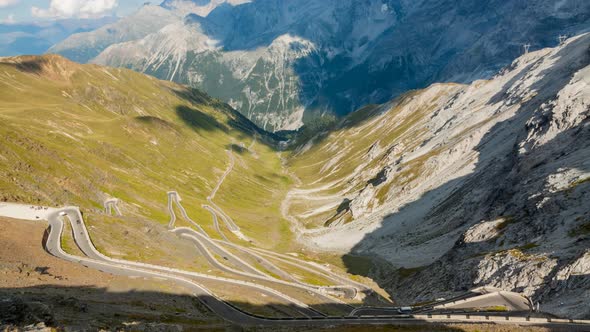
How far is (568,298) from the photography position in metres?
57.4

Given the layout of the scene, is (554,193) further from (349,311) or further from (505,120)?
(505,120)

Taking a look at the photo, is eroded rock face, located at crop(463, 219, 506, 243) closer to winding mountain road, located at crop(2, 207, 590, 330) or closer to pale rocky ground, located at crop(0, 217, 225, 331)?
winding mountain road, located at crop(2, 207, 590, 330)

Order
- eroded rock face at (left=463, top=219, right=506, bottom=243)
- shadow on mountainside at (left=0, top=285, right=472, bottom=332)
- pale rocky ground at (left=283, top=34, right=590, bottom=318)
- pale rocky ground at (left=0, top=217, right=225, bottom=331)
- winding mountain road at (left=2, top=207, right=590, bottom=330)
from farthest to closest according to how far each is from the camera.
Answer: eroded rock face at (left=463, top=219, right=506, bottom=243)
pale rocky ground at (left=283, top=34, right=590, bottom=318)
winding mountain road at (left=2, top=207, right=590, bottom=330)
pale rocky ground at (left=0, top=217, right=225, bottom=331)
shadow on mountainside at (left=0, top=285, right=472, bottom=332)

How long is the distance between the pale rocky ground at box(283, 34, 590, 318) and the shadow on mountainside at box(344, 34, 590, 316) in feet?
1.06

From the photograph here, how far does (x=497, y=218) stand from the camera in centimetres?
9881

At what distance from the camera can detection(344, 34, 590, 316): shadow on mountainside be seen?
74875 millimetres

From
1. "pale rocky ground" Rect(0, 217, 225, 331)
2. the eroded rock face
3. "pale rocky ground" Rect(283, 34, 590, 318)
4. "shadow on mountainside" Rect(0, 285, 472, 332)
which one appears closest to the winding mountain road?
"shadow on mountainside" Rect(0, 285, 472, 332)

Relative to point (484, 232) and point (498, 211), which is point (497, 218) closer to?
point (498, 211)

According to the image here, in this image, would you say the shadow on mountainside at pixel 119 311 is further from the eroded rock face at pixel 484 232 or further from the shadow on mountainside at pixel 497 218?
the eroded rock face at pixel 484 232

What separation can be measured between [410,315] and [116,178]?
122 meters

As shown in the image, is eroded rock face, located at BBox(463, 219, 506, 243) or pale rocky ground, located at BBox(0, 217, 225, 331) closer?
pale rocky ground, located at BBox(0, 217, 225, 331)

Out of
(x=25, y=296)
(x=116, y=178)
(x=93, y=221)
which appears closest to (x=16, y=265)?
(x=25, y=296)

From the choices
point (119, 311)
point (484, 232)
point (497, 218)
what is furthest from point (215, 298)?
point (497, 218)

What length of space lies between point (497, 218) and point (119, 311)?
87.6 m
